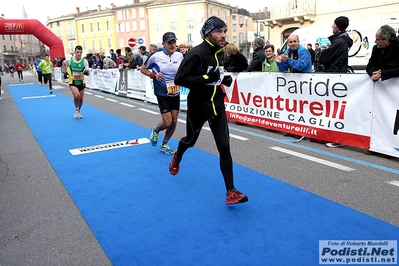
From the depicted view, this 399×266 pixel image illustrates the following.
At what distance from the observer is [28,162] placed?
619cm

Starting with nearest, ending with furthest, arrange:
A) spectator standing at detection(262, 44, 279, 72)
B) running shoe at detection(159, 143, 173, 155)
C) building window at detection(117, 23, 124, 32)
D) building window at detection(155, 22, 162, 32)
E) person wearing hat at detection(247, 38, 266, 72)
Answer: running shoe at detection(159, 143, 173, 155), spectator standing at detection(262, 44, 279, 72), person wearing hat at detection(247, 38, 266, 72), building window at detection(155, 22, 162, 32), building window at detection(117, 23, 124, 32)

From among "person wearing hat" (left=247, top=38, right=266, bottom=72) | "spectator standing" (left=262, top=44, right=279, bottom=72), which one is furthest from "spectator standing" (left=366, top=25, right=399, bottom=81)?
"person wearing hat" (left=247, top=38, right=266, bottom=72)

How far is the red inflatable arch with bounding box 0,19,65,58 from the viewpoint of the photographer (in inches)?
1099

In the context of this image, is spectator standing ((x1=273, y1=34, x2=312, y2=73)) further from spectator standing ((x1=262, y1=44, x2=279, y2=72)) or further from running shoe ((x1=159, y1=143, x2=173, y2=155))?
running shoe ((x1=159, y1=143, x2=173, y2=155))

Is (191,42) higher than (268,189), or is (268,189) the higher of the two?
(191,42)

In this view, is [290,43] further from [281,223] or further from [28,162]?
[28,162]

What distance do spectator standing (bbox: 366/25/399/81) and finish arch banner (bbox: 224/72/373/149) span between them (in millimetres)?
270

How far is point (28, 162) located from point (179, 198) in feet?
10.6

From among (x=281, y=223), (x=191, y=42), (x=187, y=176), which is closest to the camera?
(x=281, y=223)

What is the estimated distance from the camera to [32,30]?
2897 centimetres

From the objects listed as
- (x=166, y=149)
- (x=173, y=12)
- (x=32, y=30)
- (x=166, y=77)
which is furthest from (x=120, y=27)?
(x=166, y=149)

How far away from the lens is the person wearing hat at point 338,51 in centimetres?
662

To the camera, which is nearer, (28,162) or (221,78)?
(221,78)

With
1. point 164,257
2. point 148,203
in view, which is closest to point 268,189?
point 148,203
